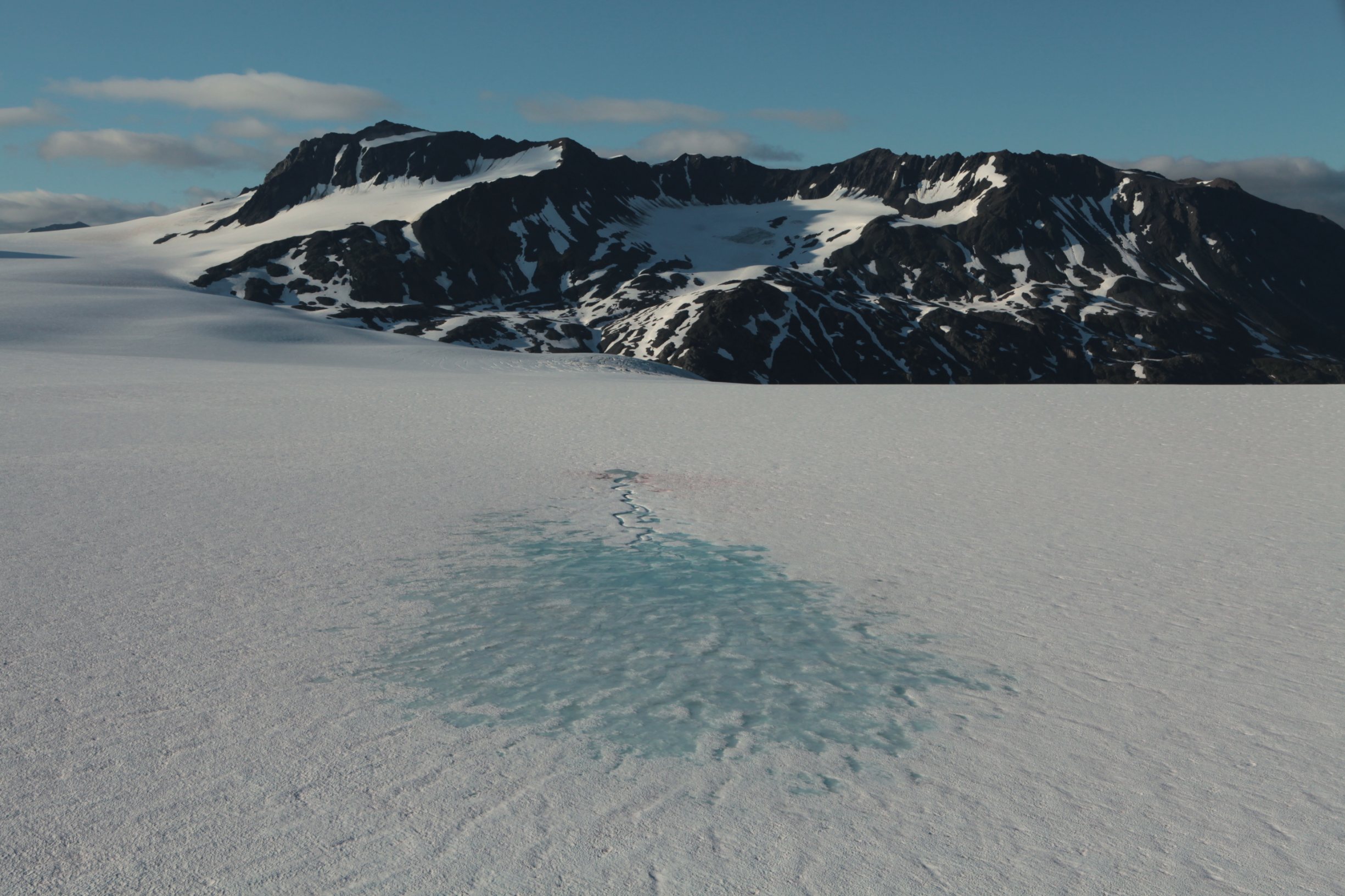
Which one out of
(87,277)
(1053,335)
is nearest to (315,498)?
(87,277)

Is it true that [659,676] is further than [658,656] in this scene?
No

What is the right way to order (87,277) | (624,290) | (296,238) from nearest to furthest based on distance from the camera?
(87,277)
(296,238)
(624,290)

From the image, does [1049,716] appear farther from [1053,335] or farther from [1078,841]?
[1053,335]

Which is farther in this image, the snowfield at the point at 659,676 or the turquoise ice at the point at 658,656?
the turquoise ice at the point at 658,656

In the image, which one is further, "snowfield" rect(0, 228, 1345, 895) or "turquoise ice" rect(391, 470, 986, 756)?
"turquoise ice" rect(391, 470, 986, 756)

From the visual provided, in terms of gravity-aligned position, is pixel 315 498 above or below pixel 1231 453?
below
